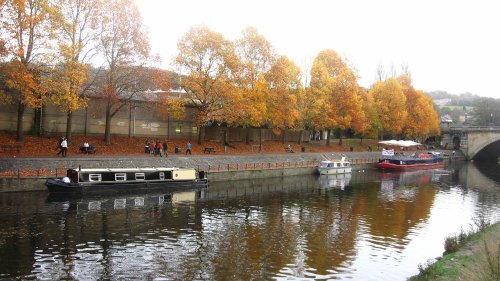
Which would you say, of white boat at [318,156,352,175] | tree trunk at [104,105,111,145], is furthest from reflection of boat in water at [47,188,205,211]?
white boat at [318,156,352,175]

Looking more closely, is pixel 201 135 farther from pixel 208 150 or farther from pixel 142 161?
pixel 142 161

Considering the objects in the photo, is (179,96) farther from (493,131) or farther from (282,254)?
(493,131)

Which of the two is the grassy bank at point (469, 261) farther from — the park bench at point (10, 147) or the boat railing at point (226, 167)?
the park bench at point (10, 147)

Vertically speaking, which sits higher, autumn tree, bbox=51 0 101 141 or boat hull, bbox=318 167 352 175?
autumn tree, bbox=51 0 101 141

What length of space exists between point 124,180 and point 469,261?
27.5 meters

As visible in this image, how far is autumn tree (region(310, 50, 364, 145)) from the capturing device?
67250mm

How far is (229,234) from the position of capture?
2397cm

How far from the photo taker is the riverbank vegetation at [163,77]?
37.3 m

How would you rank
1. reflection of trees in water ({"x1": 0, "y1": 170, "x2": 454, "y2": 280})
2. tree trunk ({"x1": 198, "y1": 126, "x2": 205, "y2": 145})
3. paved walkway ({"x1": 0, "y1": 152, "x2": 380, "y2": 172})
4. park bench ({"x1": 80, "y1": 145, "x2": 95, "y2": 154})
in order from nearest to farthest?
reflection of trees in water ({"x1": 0, "y1": 170, "x2": 454, "y2": 280}), paved walkway ({"x1": 0, "y1": 152, "x2": 380, "y2": 172}), park bench ({"x1": 80, "y1": 145, "x2": 95, "y2": 154}), tree trunk ({"x1": 198, "y1": 126, "x2": 205, "y2": 145})

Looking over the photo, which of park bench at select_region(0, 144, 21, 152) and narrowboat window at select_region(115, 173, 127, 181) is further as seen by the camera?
park bench at select_region(0, 144, 21, 152)

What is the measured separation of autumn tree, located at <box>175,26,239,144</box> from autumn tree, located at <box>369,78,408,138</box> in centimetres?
4027

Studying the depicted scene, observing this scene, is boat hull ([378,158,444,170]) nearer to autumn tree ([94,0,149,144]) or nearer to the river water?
the river water

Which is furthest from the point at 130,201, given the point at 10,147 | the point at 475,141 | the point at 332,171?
the point at 475,141

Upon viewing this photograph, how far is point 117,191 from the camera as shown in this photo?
117 ft
